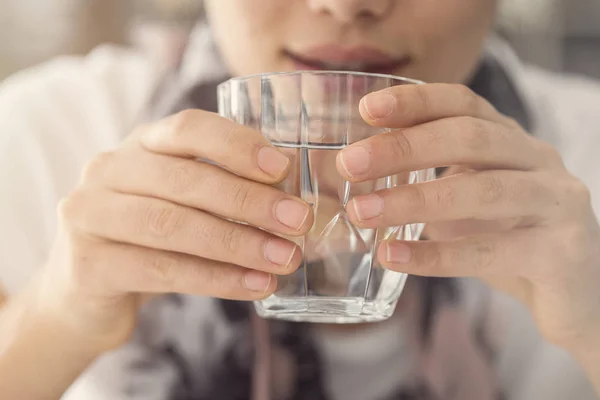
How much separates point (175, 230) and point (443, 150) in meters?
0.15

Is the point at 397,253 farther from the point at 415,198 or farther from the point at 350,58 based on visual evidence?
the point at 350,58

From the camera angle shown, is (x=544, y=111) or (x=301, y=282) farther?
(x=544, y=111)

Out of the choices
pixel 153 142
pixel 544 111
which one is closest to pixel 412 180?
pixel 153 142

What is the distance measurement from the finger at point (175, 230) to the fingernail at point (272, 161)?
1.5 inches

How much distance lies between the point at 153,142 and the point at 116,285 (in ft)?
0.30

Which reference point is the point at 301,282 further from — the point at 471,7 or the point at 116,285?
the point at 471,7

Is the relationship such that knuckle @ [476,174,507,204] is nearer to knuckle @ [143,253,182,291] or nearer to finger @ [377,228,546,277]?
finger @ [377,228,546,277]

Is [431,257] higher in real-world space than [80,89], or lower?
lower

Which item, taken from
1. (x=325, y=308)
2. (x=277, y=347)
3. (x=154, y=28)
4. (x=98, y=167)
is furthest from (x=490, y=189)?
(x=154, y=28)

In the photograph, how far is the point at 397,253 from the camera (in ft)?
0.96

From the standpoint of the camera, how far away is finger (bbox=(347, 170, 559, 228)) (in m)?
0.27

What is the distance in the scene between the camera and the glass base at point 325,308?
32 cm

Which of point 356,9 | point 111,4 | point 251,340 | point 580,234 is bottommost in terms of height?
point 251,340

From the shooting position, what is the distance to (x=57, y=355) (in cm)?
39
